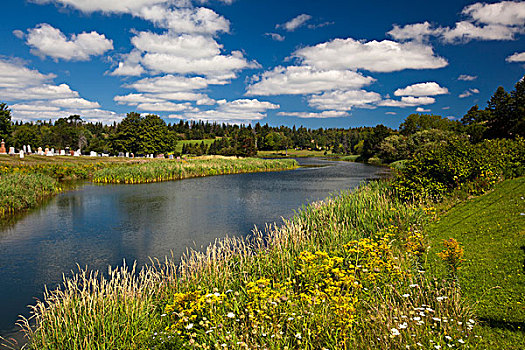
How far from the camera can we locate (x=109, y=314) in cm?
626

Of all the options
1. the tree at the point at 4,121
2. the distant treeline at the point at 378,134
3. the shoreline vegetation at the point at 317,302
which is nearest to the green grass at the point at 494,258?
the shoreline vegetation at the point at 317,302

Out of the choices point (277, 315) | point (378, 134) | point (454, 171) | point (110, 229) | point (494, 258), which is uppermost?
point (378, 134)

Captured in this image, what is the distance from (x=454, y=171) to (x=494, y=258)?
9304 millimetres

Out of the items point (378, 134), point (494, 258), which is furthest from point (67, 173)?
point (378, 134)

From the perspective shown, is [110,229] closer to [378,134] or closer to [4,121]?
[4,121]

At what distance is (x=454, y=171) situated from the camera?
1603cm

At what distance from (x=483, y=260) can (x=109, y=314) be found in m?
8.71

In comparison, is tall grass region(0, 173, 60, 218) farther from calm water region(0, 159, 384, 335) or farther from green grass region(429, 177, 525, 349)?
green grass region(429, 177, 525, 349)

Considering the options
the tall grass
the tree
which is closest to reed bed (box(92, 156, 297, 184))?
the tall grass

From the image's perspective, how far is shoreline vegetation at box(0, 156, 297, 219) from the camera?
22.5 m

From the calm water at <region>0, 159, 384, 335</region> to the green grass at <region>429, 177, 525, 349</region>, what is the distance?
31.8 ft

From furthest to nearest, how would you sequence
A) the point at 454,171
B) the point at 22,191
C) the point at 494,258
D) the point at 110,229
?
the point at 22,191
the point at 110,229
the point at 454,171
the point at 494,258

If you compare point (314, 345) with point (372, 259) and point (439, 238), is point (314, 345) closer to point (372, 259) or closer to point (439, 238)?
point (372, 259)

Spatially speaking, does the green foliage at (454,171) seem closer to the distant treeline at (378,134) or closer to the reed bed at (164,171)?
the distant treeline at (378,134)
